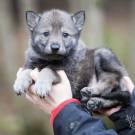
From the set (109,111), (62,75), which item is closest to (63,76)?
(62,75)

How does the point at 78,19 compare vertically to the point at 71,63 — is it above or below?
above

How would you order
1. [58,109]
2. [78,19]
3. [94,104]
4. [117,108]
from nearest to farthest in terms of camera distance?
[58,109]
[94,104]
[117,108]
[78,19]

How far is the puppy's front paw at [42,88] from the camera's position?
572 cm

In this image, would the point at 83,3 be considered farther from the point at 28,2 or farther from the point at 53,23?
the point at 53,23

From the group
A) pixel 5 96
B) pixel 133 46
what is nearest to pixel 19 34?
pixel 5 96

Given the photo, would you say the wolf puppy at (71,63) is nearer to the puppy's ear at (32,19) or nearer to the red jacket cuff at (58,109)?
the puppy's ear at (32,19)

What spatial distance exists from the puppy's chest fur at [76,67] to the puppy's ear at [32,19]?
32 centimetres

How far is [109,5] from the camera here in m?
23.5

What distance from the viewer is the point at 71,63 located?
20.3 ft

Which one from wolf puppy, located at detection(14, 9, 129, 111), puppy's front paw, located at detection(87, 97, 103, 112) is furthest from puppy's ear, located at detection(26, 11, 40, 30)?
puppy's front paw, located at detection(87, 97, 103, 112)

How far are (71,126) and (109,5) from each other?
18.5m

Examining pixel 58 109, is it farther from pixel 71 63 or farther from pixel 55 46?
pixel 71 63

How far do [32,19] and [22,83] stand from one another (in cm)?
69

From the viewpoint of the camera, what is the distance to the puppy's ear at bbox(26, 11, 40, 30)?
6184mm
